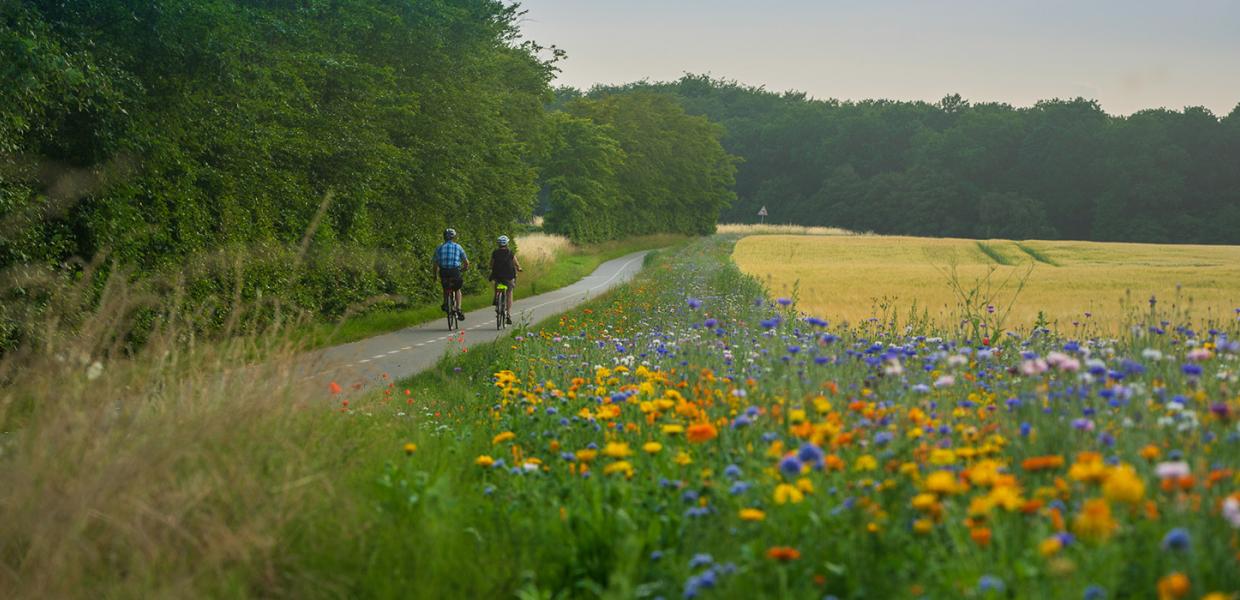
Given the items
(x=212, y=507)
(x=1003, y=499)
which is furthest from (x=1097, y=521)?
(x=212, y=507)

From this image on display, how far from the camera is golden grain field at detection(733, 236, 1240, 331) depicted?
16109mm

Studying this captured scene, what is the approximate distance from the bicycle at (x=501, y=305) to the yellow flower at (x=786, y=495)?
16929 millimetres

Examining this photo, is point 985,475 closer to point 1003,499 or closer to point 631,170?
point 1003,499

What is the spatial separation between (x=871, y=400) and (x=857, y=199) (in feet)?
371

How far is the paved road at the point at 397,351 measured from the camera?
6.58 meters

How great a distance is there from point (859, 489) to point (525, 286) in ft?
98.8

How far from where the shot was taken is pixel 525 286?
34000mm

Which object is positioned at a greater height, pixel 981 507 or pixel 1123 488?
pixel 1123 488

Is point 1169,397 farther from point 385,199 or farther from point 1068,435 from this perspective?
point 385,199

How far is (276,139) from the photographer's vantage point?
16422 mm

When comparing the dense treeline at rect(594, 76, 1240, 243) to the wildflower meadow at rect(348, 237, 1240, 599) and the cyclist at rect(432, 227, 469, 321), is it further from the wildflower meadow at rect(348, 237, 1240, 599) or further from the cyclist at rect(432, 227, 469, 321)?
the wildflower meadow at rect(348, 237, 1240, 599)

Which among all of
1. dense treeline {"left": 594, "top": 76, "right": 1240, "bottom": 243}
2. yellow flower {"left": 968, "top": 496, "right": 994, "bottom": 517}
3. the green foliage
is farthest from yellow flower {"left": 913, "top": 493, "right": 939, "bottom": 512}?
dense treeline {"left": 594, "top": 76, "right": 1240, "bottom": 243}

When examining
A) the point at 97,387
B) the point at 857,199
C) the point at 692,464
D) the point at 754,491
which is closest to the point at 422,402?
the point at 97,387

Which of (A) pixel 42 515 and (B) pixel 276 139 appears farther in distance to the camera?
(B) pixel 276 139
